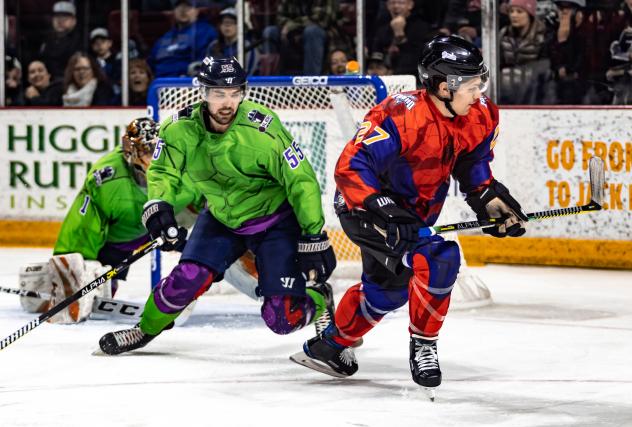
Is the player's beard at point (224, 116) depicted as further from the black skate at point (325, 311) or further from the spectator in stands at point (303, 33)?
the spectator in stands at point (303, 33)

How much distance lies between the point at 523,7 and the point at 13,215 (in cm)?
336

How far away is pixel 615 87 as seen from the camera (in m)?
7.52

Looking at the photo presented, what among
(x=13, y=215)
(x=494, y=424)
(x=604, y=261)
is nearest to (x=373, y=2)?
(x=604, y=261)

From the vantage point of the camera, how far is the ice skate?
16.1 feet

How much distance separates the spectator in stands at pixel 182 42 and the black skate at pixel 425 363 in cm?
482

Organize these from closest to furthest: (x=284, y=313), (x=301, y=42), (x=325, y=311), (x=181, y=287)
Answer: (x=181, y=287) < (x=284, y=313) < (x=325, y=311) < (x=301, y=42)

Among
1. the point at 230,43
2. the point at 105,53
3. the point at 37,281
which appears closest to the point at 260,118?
the point at 37,281

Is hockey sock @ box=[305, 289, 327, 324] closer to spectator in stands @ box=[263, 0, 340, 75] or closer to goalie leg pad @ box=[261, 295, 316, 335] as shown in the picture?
goalie leg pad @ box=[261, 295, 316, 335]

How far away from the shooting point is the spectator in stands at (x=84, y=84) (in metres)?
8.86

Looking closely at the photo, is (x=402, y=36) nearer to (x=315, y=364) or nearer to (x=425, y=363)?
(x=315, y=364)

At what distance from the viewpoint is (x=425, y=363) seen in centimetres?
411

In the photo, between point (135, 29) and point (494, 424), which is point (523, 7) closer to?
point (135, 29)

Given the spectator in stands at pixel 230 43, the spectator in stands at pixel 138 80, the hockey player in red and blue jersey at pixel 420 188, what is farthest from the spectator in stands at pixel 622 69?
the hockey player in red and blue jersey at pixel 420 188

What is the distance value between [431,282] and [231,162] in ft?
3.80
